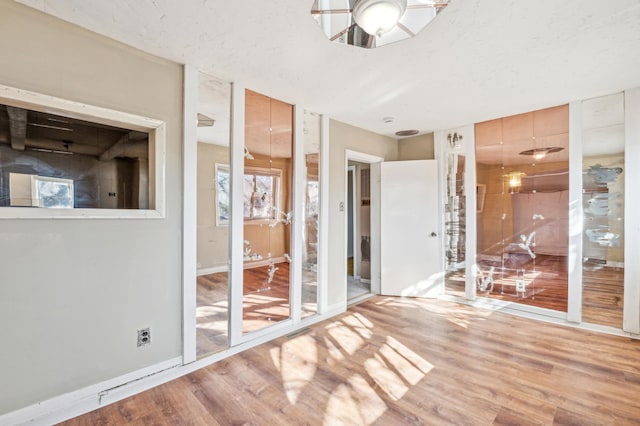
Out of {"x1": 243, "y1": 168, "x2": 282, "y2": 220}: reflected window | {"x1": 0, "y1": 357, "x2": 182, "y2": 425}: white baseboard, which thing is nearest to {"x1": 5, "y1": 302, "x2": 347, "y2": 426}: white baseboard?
{"x1": 0, "y1": 357, "x2": 182, "y2": 425}: white baseboard

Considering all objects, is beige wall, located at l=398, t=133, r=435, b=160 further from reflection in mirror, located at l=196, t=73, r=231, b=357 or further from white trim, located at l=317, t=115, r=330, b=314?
reflection in mirror, located at l=196, t=73, r=231, b=357

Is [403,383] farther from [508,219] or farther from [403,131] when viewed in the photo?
[403,131]

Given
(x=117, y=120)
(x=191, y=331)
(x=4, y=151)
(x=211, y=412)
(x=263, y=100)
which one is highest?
(x=263, y=100)

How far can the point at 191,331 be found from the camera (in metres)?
2.32

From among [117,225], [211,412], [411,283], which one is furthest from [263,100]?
[411,283]

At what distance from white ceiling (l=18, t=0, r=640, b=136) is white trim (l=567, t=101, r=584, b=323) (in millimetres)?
299

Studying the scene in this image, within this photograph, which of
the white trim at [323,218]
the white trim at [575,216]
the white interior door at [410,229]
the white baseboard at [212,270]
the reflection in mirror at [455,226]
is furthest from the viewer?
the white interior door at [410,229]

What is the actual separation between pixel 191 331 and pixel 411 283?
3115mm

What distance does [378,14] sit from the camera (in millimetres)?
1420

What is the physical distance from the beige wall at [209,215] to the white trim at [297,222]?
0.81 metres

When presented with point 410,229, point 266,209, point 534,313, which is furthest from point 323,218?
point 534,313

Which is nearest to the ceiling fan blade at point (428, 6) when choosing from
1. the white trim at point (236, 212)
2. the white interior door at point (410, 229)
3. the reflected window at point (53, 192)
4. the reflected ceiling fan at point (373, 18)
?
the reflected ceiling fan at point (373, 18)

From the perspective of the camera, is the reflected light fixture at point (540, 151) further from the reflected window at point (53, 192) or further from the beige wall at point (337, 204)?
the reflected window at point (53, 192)

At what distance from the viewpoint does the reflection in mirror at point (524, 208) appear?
10.6 ft
